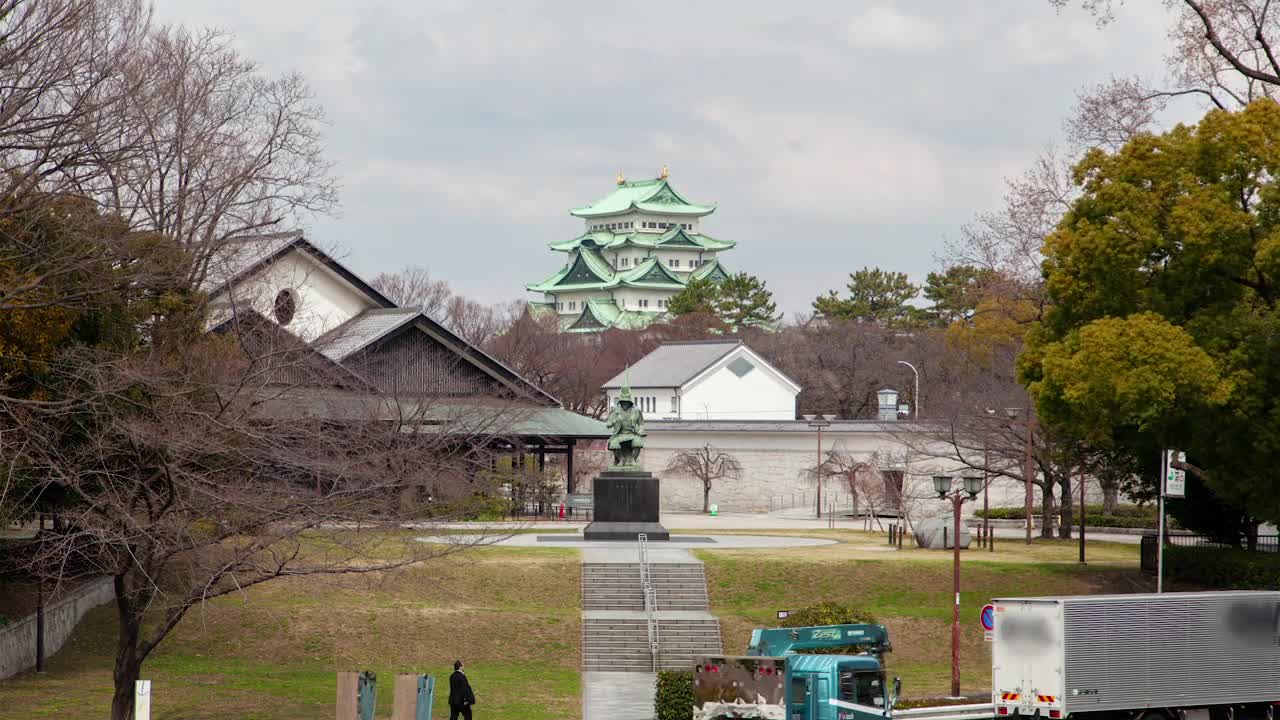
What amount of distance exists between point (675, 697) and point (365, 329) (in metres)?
27.7

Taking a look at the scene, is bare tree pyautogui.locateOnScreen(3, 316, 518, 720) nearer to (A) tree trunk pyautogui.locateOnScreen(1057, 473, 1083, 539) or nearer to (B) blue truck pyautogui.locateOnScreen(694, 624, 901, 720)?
(B) blue truck pyautogui.locateOnScreen(694, 624, 901, 720)

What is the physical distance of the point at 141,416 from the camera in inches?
831

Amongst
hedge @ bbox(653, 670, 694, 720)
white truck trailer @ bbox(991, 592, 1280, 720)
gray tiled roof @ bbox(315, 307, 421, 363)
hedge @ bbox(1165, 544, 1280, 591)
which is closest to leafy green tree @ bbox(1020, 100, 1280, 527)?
hedge @ bbox(1165, 544, 1280, 591)

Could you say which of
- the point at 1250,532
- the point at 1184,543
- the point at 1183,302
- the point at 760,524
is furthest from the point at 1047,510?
the point at 1183,302

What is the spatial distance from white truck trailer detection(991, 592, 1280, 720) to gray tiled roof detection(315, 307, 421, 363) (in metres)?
26.7

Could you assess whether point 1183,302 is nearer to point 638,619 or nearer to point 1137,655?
point 1137,655

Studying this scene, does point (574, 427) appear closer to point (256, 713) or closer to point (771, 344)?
point (256, 713)

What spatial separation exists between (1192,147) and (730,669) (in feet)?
53.4

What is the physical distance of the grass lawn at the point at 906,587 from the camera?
27.4m

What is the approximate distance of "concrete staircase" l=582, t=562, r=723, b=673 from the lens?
86.0 feet

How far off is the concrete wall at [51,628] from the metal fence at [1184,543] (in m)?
22.3

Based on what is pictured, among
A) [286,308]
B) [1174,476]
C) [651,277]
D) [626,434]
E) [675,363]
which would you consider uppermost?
[651,277]

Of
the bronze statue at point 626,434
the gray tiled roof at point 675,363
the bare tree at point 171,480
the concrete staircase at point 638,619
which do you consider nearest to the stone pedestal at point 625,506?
the bronze statue at point 626,434

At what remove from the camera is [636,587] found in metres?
29.5
